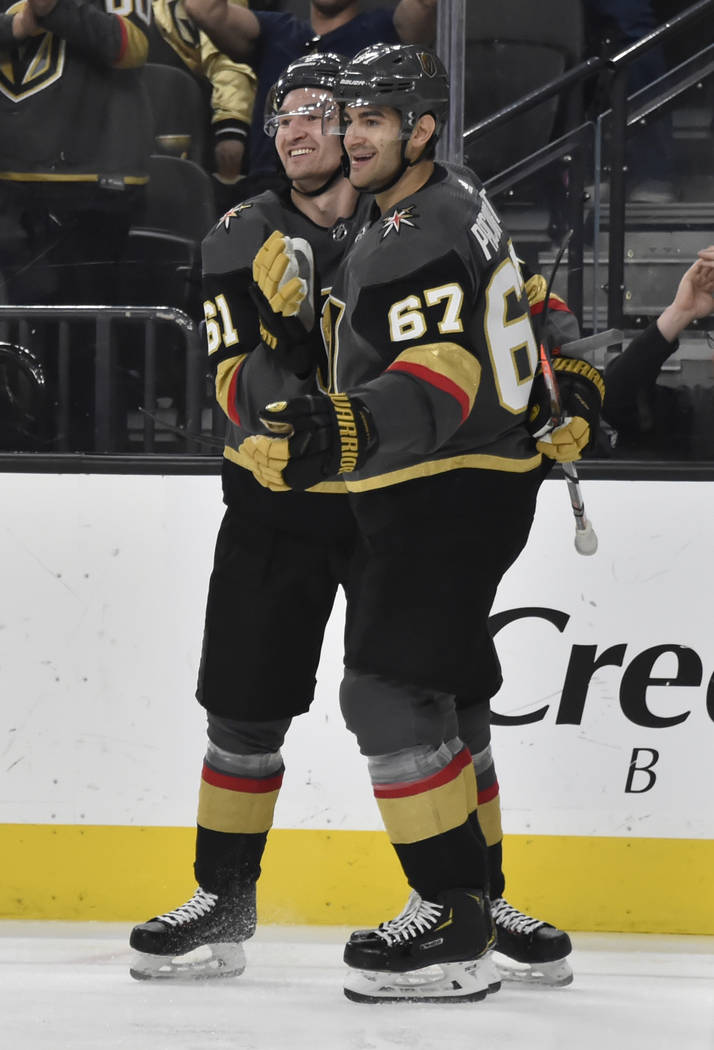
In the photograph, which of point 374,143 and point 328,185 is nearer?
point 374,143

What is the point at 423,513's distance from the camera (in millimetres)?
2080

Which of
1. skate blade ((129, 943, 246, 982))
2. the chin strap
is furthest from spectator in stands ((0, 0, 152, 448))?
skate blade ((129, 943, 246, 982))

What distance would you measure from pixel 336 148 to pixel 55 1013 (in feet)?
4.54

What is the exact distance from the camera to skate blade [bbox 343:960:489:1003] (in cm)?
208

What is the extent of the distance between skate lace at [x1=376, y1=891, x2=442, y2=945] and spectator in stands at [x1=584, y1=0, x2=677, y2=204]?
4.69 feet

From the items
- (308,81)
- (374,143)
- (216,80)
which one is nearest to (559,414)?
(374,143)

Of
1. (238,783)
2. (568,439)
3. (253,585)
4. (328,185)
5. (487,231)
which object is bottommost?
(238,783)

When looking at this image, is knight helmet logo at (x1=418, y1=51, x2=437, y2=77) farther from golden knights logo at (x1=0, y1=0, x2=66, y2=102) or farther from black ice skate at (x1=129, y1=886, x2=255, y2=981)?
black ice skate at (x1=129, y1=886, x2=255, y2=981)

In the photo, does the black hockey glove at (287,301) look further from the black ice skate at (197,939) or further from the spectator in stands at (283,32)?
the black ice skate at (197,939)

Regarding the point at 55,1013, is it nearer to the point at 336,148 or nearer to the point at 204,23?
the point at 336,148

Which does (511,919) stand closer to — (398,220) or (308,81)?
(398,220)

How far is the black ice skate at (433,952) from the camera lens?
2.06 metres

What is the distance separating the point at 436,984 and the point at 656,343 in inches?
49.7

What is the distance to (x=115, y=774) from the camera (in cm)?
277
